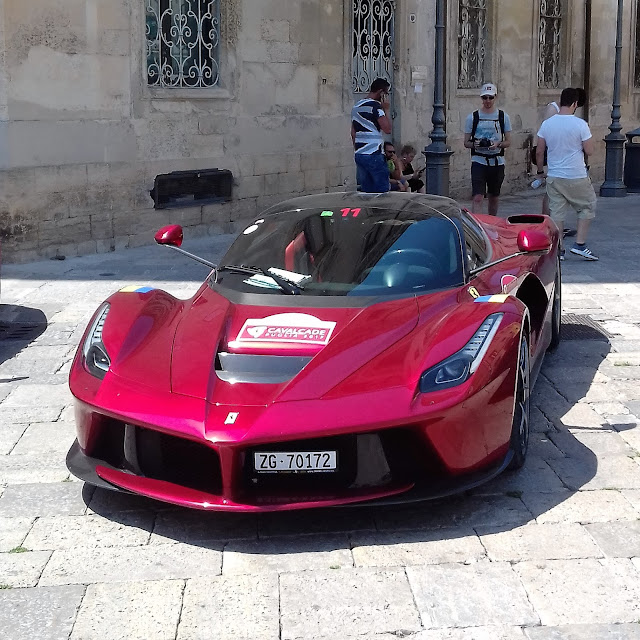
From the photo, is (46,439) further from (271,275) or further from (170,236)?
(271,275)

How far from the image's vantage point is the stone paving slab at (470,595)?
3.66 metres

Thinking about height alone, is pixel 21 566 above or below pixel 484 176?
below

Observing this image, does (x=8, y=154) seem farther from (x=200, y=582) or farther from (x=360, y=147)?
(x=200, y=582)

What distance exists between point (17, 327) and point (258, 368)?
166 inches

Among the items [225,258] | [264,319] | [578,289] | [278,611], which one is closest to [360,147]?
[578,289]

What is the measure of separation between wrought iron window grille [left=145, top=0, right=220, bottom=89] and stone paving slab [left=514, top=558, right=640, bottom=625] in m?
9.66

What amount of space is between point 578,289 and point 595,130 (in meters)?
12.7

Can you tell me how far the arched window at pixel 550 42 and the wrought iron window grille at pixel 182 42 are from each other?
8.56m

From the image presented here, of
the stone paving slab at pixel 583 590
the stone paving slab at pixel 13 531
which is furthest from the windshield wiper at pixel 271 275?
the stone paving slab at pixel 583 590

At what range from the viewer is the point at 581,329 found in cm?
813

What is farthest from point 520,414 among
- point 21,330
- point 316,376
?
point 21,330

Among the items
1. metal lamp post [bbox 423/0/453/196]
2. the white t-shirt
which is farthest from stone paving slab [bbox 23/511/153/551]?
metal lamp post [bbox 423/0/453/196]

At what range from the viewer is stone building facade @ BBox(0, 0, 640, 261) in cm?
1136

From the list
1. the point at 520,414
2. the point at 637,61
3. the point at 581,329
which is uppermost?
the point at 637,61
